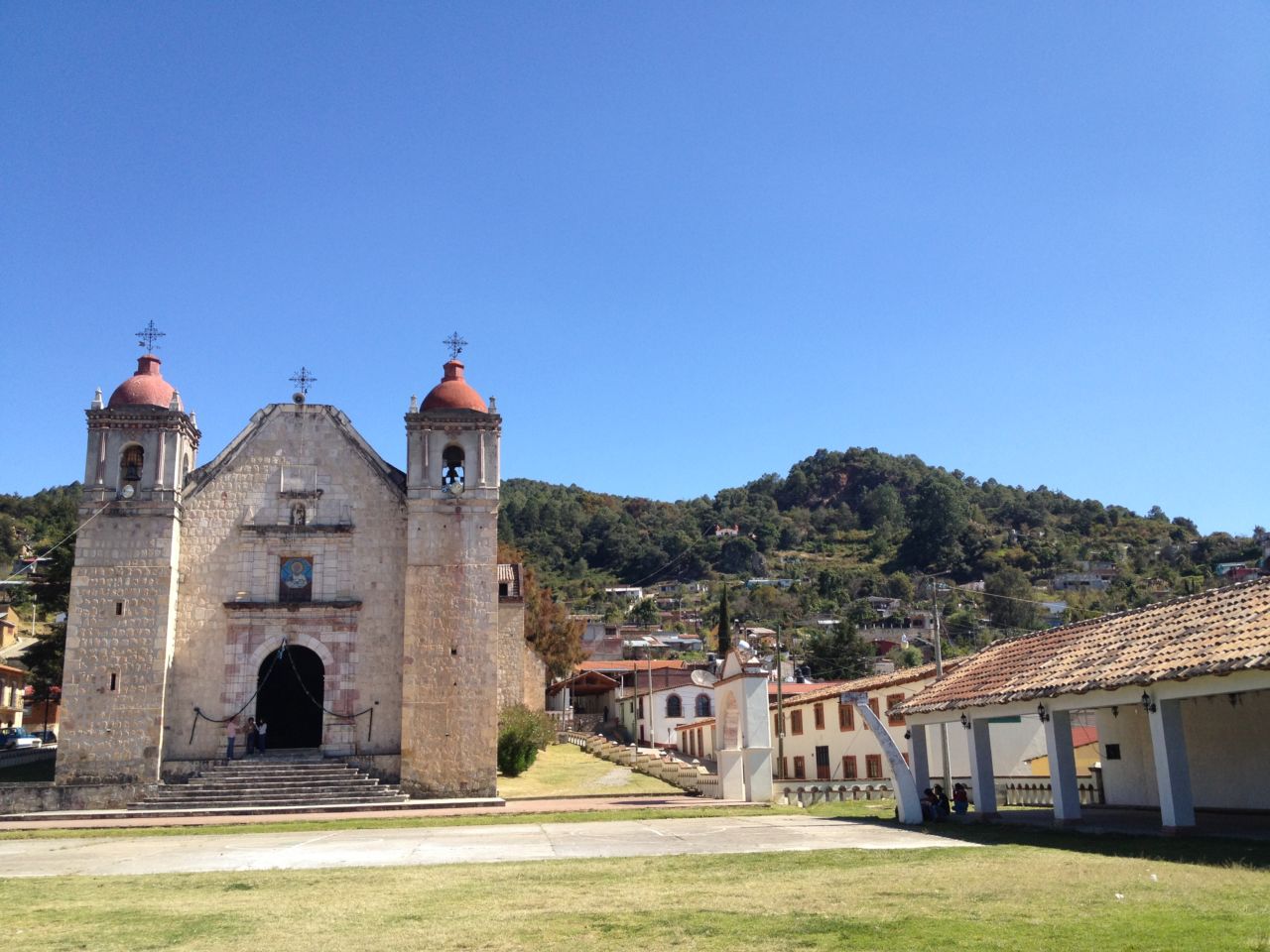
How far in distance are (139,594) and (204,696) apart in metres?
3.27

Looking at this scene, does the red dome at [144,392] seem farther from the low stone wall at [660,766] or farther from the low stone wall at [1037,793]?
the low stone wall at [1037,793]

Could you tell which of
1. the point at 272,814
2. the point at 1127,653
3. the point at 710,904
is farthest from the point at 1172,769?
the point at 272,814

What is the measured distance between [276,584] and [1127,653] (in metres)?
22.3

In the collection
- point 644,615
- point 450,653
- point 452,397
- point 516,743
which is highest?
point 644,615

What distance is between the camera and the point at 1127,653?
16750 mm

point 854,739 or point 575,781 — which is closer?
point 575,781

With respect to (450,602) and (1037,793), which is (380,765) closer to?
(450,602)

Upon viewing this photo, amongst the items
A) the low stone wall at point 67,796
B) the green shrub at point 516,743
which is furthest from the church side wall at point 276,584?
the green shrub at point 516,743

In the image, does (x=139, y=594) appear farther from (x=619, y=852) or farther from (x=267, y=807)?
(x=619, y=852)

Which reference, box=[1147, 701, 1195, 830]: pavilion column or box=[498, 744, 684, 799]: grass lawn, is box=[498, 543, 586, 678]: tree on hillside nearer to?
box=[498, 744, 684, 799]: grass lawn

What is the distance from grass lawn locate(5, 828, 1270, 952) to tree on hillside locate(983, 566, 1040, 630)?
10030cm

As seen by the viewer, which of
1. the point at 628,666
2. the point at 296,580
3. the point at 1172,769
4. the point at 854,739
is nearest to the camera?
the point at 1172,769

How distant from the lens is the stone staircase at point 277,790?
86.4 feet

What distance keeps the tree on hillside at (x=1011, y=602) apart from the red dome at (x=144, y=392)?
91900 millimetres
